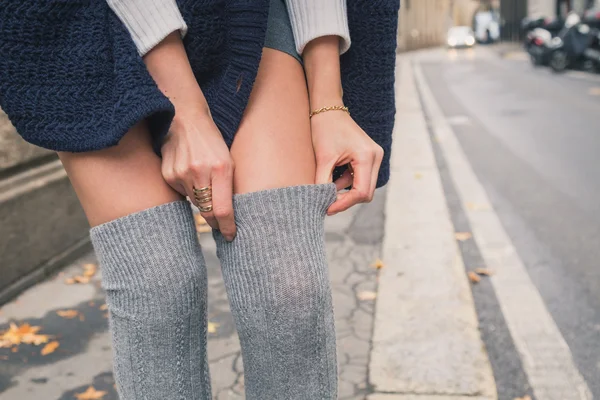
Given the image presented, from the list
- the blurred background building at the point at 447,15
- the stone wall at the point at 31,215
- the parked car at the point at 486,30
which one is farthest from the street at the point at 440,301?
the parked car at the point at 486,30

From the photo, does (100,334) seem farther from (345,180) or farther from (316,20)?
(316,20)

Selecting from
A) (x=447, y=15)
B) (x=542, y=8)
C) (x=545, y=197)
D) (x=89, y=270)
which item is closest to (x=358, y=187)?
(x=89, y=270)

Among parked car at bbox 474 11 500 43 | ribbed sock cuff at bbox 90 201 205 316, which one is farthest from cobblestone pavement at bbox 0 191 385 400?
parked car at bbox 474 11 500 43

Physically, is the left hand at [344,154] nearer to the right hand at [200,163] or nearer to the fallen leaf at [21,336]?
the right hand at [200,163]

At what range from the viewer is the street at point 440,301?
237 centimetres

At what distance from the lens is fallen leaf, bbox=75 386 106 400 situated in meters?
2.36

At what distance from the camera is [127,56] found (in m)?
0.85

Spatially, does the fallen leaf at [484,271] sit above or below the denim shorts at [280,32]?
below

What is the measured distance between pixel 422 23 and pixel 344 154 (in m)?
54.1

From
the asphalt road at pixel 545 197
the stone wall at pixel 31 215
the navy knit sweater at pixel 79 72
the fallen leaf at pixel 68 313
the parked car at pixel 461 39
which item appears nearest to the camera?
the navy knit sweater at pixel 79 72

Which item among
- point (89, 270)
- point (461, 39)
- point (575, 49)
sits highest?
point (89, 270)

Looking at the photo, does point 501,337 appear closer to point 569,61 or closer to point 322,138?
point 322,138

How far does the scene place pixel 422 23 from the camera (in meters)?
52.3

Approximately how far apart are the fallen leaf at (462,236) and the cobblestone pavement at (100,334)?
0.54m
